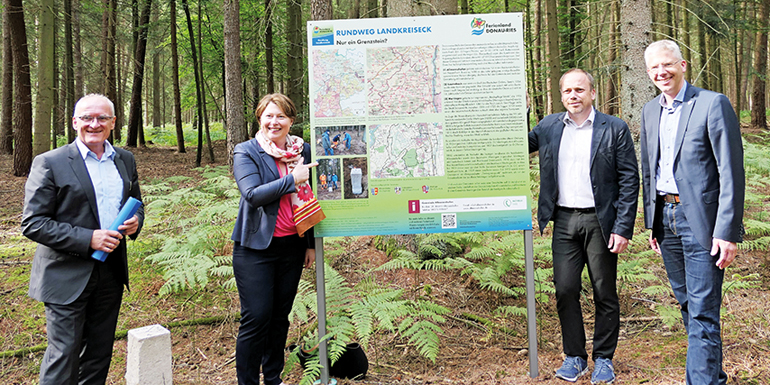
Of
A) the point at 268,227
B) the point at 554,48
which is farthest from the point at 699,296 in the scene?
the point at 554,48

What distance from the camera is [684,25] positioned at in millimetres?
15250

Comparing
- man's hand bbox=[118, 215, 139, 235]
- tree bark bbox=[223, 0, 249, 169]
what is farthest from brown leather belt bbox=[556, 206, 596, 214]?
tree bark bbox=[223, 0, 249, 169]

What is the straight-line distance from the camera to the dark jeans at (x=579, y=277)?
3.47 meters

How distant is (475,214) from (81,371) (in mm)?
2836

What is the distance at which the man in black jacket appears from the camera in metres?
3.39

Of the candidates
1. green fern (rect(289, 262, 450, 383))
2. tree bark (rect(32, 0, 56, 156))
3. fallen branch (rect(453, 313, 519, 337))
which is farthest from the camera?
tree bark (rect(32, 0, 56, 156))

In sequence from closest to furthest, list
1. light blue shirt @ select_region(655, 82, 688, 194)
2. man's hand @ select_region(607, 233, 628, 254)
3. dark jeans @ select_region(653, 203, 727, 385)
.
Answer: dark jeans @ select_region(653, 203, 727, 385)
light blue shirt @ select_region(655, 82, 688, 194)
man's hand @ select_region(607, 233, 628, 254)

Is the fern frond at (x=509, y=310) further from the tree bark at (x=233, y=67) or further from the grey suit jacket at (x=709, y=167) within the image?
the tree bark at (x=233, y=67)

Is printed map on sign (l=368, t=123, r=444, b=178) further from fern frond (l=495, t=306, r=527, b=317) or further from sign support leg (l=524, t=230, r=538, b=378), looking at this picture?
fern frond (l=495, t=306, r=527, b=317)

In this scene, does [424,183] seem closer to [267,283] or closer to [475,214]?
[475,214]

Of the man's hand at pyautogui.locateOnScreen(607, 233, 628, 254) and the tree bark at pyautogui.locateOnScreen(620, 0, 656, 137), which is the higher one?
the tree bark at pyautogui.locateOnScreen(620, 0, 656, 137)

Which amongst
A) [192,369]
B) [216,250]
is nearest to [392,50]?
[192,369]

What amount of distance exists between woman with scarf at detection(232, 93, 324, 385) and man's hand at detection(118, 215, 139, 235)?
1.96 ft

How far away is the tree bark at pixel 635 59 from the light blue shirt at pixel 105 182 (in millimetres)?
5912
